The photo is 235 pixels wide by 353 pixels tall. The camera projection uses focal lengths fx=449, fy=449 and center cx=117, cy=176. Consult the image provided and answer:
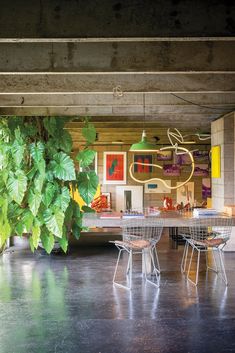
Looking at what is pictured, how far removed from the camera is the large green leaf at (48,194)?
6748mm

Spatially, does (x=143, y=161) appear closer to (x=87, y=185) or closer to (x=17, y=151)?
(x=87, y=185)

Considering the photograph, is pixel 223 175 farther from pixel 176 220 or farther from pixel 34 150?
pixel 34 150

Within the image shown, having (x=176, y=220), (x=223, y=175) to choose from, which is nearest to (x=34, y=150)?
(x=176, y=220)

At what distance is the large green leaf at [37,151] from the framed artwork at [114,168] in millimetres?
5348

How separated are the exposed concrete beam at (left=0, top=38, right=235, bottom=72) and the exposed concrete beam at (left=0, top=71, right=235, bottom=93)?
1.16 meters

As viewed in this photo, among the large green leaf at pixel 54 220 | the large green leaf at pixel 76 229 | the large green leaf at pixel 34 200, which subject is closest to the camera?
the large green leaf at pixel 54 220

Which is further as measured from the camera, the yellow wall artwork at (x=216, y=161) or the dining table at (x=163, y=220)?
the yellow wall artwork at (x=216, y=161)

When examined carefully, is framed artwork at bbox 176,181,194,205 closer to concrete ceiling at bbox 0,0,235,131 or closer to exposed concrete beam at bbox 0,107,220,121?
exposed concrete beam at bbox 0,107,220,121

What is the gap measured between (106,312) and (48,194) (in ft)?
8.22

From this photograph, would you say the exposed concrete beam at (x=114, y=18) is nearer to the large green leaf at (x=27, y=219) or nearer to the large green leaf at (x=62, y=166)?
the large green leaf at (x=62, y=166)

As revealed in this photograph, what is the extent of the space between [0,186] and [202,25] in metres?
4.74

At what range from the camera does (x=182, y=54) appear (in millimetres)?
4285

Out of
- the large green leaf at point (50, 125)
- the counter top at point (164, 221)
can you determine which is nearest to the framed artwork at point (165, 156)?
the large green leaf at point (50, 125)

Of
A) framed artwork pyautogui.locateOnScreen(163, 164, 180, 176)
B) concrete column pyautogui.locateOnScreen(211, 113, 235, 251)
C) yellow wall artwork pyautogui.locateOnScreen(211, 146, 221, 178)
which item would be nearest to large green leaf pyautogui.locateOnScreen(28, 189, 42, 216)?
concrete column pyautogui.locateOnScreen(211, 113, 235, 251)
